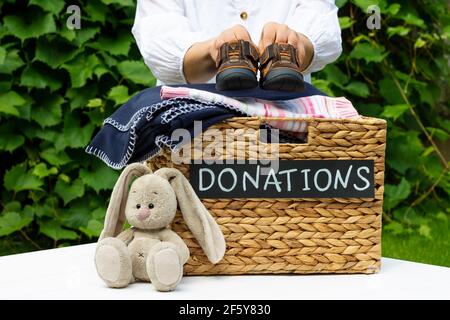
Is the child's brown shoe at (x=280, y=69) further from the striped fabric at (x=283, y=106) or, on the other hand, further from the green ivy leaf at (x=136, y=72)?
the green ivy leaf at (x=136, y=72)

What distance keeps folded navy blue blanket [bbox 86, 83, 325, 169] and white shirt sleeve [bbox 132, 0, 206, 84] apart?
0.08 meters

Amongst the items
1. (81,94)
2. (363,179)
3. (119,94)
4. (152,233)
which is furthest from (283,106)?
(81,94)

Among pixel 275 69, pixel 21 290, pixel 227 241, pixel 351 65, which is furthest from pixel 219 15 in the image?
pixel 351 65

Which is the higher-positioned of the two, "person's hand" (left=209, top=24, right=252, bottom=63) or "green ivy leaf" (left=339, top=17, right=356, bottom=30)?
"green ivy leaf" (left=339, top=17, right=356, bottom=30)

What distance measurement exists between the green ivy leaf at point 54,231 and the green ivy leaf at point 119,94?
1.36 ft

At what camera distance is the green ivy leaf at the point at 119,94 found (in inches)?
93.7

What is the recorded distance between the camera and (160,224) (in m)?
1.14

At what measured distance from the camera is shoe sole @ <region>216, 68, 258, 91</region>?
1136 mm

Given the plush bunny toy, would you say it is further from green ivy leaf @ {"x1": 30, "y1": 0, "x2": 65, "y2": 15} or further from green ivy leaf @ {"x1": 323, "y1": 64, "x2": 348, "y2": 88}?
green ivy leaf @ {"x1": 323, "y1": 64, "x2": 348, "y2": 88}

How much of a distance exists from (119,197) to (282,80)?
0.28 meters

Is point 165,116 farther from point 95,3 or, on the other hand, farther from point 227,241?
point 95,3

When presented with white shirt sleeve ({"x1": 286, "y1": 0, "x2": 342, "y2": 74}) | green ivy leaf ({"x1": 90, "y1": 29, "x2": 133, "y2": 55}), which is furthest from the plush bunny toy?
green ivy leaf ({"x1": 90, "y1": 29, "x2": 133, "y2": 55})

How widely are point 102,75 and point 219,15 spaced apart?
44.5 inches

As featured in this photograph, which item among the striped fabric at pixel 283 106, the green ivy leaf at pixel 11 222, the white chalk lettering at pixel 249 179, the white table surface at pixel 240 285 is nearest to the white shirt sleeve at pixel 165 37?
the striped fabric at pixel 283 106
